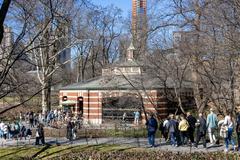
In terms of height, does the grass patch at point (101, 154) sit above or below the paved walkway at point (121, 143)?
below

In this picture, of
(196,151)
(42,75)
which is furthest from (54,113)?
(196,151)

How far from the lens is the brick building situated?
38.0 meters

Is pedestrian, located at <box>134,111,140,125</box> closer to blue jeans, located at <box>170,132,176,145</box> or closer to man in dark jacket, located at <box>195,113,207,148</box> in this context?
blue jeans, located at <box>170,132,176,145</box>

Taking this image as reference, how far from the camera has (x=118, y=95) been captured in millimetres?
40781

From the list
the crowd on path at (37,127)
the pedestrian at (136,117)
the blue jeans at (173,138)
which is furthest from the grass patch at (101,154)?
the pedestrian at (136,117)

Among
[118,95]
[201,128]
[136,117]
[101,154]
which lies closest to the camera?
[101,154]

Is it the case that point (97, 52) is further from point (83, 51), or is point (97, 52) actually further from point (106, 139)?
point (106, 139)

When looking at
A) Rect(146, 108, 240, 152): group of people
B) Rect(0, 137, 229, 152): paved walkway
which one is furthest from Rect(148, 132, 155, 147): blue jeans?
Rect(0, 137, 229, 152): paved walkway

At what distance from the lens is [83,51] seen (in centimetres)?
6531

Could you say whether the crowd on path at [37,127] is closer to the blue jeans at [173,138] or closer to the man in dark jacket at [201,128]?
the blue jeans at [173,138]

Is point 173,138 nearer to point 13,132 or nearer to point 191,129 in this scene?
point 191,129

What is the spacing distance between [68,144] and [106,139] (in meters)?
2.69

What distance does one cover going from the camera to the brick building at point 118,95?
37969 millimetres

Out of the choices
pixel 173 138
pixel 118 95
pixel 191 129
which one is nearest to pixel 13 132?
pixel 118 95
